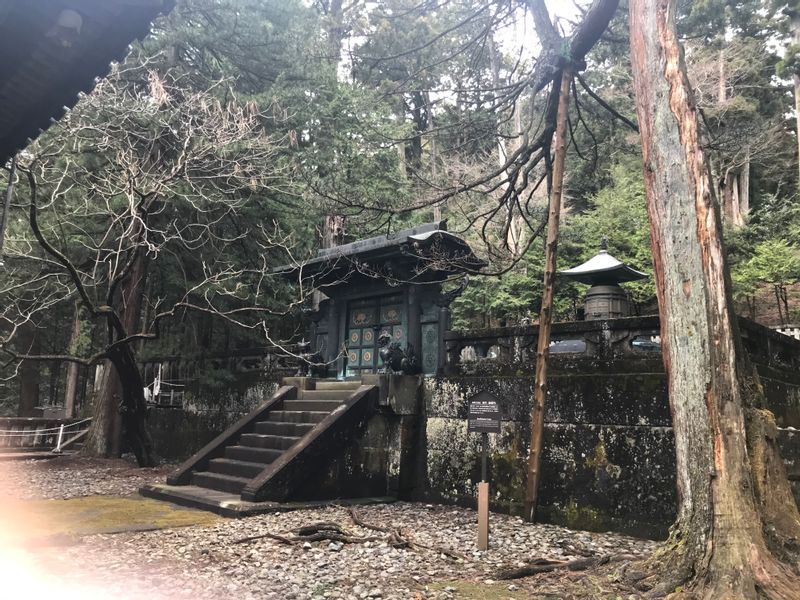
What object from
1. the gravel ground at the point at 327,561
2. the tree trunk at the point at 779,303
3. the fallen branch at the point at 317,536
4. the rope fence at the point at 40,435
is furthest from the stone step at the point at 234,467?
the tree trunk at the point at 779,303

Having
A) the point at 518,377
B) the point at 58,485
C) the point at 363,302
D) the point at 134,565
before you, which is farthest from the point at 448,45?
the point at 134,565

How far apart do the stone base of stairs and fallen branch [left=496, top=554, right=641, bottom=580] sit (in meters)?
3.74

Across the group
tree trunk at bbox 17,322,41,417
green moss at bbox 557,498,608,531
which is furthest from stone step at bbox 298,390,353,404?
tree trunk at bbox 17,322,41,417

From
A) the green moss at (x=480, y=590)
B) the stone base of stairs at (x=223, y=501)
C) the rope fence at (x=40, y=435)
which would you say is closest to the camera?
the green moss at (x=480, y=590)

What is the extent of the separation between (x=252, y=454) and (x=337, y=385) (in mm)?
2077

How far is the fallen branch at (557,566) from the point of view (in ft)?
16.9

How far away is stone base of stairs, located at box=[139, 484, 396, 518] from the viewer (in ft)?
24.8

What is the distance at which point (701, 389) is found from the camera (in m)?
4.38

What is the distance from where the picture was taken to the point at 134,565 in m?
5.25

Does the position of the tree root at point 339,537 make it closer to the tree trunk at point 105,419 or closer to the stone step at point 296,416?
the stone step at point 296,416

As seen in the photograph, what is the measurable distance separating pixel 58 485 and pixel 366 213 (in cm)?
817

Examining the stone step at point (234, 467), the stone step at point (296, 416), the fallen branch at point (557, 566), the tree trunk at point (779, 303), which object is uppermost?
the tree trunk at point (779, 303)

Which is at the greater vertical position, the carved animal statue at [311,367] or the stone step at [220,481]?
the carved animal statue at [311,367]

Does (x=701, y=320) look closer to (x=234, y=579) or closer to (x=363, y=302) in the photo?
(x=234, y=579)
